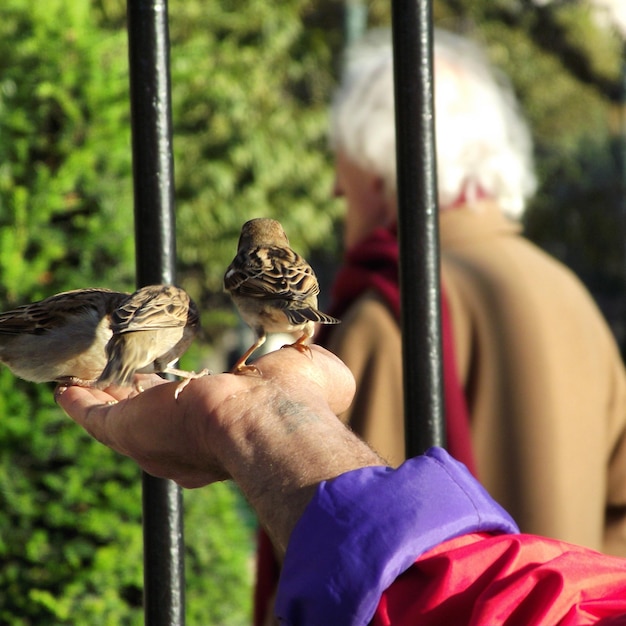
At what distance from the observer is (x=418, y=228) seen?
5.78 feet

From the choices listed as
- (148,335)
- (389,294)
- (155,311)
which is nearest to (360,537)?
(155,311)

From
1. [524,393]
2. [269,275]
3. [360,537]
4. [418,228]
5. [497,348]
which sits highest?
[418,228]

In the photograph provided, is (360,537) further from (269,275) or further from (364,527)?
(269,275)

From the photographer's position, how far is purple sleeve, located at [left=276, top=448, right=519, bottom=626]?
4.13 feet

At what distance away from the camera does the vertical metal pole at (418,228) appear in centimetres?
177

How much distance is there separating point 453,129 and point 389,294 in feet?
2.75

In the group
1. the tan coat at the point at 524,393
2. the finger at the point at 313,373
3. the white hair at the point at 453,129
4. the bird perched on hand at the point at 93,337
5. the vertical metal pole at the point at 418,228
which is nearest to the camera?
the finger at the point at 313,373

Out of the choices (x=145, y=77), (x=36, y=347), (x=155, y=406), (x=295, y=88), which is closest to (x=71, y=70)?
(x=36, y=347)

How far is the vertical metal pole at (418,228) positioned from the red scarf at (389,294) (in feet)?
5.75

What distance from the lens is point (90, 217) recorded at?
4387 millimetres

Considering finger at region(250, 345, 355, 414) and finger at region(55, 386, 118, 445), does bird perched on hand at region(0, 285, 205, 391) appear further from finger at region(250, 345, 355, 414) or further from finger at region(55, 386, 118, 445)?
finger at region(250, 345, 355, 414)

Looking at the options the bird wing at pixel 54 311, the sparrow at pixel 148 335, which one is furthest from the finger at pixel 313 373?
the bird wing at pixel 54 311

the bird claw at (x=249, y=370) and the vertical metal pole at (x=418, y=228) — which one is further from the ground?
the vertical metal pole at (x=418, y=228)

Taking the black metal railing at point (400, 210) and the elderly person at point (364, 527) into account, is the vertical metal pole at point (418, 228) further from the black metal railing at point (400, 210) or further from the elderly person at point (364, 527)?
the elderly person at point (364, 527)
